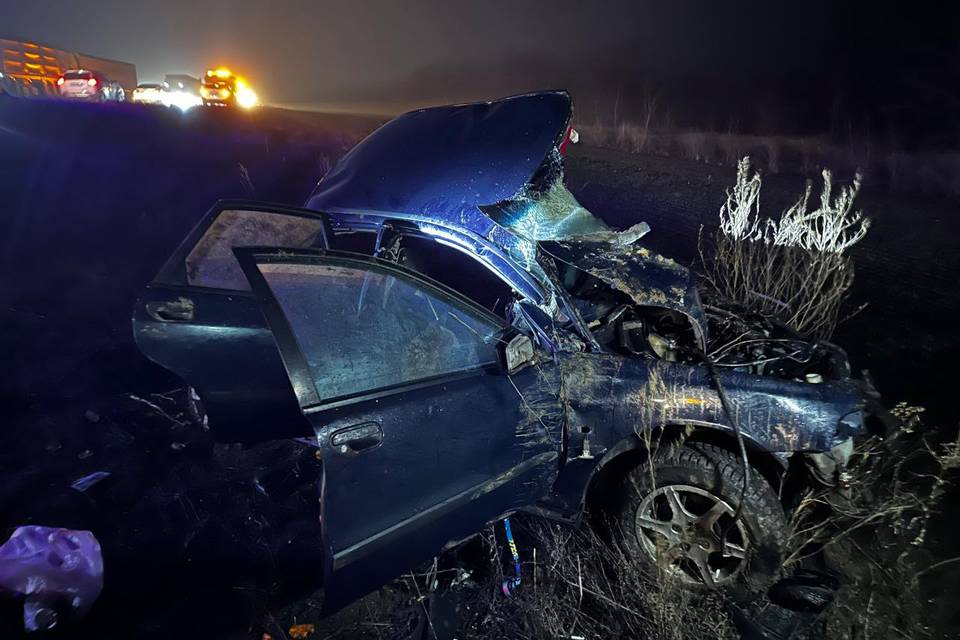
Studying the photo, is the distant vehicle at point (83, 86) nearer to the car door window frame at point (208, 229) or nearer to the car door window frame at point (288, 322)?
the car door window frame at point (208, 229)

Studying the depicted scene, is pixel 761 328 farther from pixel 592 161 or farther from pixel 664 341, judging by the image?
pixel 592 161

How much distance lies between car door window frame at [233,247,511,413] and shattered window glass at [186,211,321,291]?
1.07 meters

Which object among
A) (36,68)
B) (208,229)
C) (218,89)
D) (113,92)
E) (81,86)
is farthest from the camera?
(36,68)

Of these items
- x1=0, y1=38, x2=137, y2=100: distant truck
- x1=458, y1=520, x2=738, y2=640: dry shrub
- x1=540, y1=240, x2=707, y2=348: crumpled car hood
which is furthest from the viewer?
x1=0, y1=38, x2=137, y2=100: distant truck

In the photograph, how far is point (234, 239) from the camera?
11.1ft

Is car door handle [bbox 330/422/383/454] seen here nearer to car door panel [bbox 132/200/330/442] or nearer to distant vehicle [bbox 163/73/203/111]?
car door panel [bbox 132/200/330/442]

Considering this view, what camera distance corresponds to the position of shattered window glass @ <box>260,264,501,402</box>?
2088 mm

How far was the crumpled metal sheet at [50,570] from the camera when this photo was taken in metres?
2.20

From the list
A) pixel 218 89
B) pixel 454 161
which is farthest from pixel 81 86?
pixel 454 161

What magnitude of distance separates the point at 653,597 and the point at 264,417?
2355 mm

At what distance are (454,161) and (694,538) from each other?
2472 mm

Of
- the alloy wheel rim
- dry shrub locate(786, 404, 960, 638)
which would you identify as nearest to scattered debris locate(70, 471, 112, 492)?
the alloy wheel rim

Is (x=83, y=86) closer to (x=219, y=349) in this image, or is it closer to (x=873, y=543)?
(x=219, y=349)

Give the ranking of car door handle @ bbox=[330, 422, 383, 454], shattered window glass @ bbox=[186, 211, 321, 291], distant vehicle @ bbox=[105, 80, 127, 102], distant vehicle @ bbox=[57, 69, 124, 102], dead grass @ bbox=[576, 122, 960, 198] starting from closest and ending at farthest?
car door handle @ bbox=[330, 422, 383, 454] < shattered window glass @ bbox=[186, 211, 321, 291] < dead grass @ bbox=[576, 122, 960, 198] < distant vehicle @ bbox=[57, 69, 124, 102] < distant vehicle @ bbox=[105, 80, 127, 102]
